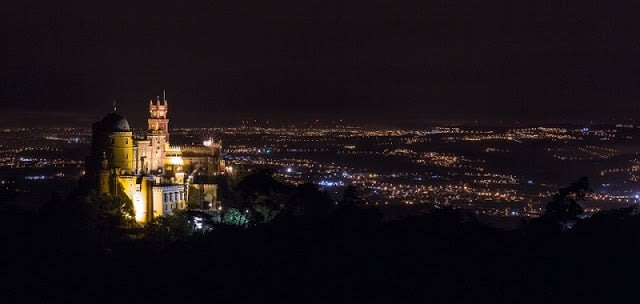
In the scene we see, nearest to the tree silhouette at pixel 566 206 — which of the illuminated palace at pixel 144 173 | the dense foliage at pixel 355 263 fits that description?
the dense foliage at pixel 355 263

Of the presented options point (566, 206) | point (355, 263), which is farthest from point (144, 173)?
point (355, 263)

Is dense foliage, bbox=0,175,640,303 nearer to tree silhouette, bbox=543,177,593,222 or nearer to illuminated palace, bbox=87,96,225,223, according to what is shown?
tree silhouette, bbox=543,177,593,222

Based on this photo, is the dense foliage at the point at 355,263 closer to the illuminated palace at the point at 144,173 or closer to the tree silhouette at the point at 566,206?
the tree silhouette at the point at 566,206

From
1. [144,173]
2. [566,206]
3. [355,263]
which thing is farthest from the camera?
[144,173]

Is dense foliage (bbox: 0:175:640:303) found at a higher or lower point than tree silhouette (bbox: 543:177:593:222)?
lower

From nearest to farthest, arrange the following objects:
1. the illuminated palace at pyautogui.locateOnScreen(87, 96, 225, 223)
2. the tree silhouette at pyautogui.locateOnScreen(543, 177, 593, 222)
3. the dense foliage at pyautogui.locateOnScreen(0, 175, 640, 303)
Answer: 1. the dense foliage at pyautogui.locateOnScreen(0, 175, 640, 303)
2. the tree silhouette at pyautogui.locateOnScreen(543, 177, 593, 222)
3. the illuminated palace at pyautogui.locateOnScreen(87, 96, 225, 223)

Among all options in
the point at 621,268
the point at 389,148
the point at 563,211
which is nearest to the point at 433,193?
the point at 563,211

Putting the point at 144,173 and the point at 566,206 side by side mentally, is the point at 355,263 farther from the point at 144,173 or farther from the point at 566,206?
the point at 144,173

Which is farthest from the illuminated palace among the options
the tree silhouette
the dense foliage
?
the tree silhouette

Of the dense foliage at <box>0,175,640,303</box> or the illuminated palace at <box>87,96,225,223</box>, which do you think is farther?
the illuminated palace at <box>87,96,225,223</box>
